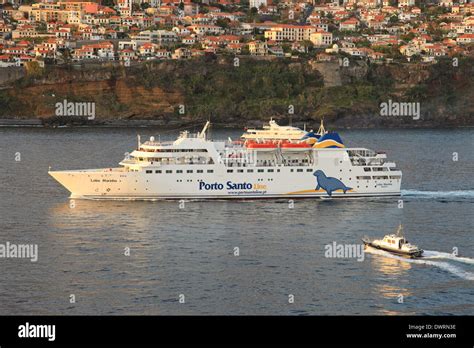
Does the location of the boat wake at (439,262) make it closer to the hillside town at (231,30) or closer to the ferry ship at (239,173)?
the ferry ship at (239,173)

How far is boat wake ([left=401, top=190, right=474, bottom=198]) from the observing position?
48984 mm

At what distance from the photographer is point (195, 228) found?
40.7 meters

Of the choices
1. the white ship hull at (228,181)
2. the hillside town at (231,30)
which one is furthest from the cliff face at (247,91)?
the white ship hull at (228,181)

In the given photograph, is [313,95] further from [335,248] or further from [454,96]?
[335,248]

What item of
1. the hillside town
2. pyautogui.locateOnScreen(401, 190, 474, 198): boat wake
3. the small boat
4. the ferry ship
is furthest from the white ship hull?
the hillside town

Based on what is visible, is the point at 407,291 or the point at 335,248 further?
the point at 335,248

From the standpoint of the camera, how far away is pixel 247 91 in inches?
4341

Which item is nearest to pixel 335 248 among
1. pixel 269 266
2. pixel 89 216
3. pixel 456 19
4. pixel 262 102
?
pixel 269 266

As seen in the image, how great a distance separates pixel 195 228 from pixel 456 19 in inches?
4235

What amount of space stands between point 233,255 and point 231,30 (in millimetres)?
98577

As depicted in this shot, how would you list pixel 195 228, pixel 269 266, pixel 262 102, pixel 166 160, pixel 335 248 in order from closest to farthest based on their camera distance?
pixel 269 266 < pixel 335 248 < pixel 195 228 < pixel 166 160 < pixel 262 102

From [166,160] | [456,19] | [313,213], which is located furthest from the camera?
[456,19]

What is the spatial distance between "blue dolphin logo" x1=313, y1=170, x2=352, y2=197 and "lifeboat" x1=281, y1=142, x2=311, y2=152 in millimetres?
1458

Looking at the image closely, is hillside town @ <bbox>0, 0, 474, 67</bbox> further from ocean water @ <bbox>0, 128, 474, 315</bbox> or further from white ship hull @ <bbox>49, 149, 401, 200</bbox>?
white ship hull @ <bbox>49, 149, 401, 200</bbox>
